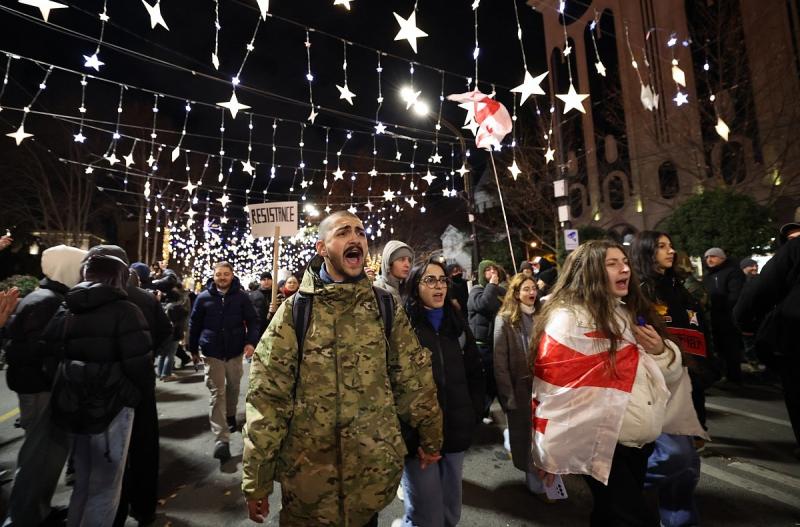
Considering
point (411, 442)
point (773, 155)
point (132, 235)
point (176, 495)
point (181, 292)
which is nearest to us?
point (411, 442)

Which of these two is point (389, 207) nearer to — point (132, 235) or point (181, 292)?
point (181, 292)

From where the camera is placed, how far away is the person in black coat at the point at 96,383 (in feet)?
8.35

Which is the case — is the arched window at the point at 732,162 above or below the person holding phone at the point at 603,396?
above

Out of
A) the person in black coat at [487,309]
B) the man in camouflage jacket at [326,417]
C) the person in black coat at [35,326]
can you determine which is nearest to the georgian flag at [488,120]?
the person in black coat at [487,309]

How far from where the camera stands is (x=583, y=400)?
2.06 meters

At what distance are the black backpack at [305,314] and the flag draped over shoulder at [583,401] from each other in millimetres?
934

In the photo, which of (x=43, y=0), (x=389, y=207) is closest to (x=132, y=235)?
(x=389, y=207)

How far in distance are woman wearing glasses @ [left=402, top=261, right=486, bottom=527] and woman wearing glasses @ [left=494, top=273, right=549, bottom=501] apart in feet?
2.02

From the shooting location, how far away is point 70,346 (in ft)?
8.44

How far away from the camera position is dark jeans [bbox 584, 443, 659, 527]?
2.03m

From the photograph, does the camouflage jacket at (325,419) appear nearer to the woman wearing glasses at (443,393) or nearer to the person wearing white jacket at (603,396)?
the woman wearing glasses at (443,393)

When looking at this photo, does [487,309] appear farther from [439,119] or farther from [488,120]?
[439,119]

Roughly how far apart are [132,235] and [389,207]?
28481 millimetres

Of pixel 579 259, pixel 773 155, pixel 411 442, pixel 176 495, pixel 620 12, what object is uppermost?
pixel 620 12
